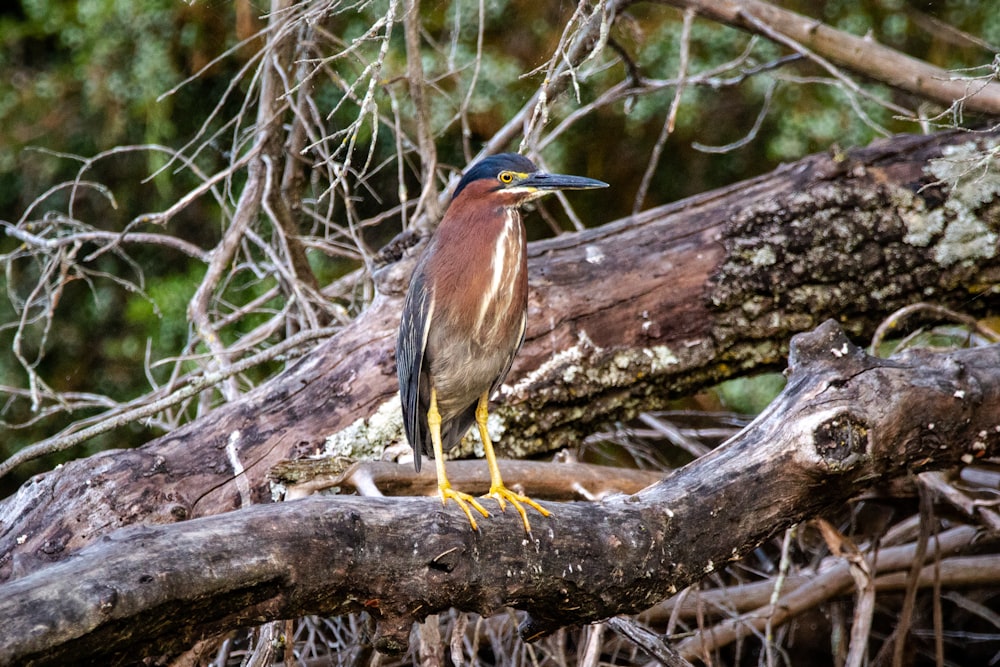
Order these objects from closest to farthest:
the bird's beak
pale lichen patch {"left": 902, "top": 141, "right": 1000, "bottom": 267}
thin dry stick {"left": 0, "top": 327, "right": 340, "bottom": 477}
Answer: the bird's beak, thin dry stick {"left": 0, "top": 327, "right": 340, "bottom": 477}, pale lichen patch {"left": 902, "top": 141, "right": 1000, "bottom": 267}

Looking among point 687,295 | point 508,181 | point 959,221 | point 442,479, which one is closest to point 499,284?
point 508,181

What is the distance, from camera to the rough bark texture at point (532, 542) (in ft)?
4.45

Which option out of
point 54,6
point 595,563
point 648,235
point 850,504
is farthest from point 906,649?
point 54,6

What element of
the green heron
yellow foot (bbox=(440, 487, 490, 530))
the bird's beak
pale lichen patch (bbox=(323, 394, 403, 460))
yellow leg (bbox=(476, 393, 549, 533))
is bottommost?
pale lichen patch (bbox=(323, 394, 403, 460))

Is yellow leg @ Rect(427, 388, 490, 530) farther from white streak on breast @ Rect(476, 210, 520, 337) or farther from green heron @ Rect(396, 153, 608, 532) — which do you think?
white streak on breast @ Rect(476, 210, 520, 337)

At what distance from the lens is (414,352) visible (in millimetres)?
2389

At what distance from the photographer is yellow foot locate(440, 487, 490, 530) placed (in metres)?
1.81

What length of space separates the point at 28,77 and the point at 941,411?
426cm

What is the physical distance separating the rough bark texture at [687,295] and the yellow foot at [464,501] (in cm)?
64

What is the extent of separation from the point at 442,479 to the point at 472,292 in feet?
1.58

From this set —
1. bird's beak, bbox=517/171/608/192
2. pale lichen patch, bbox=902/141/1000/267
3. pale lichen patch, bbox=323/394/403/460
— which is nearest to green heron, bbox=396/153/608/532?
bird's beak, bbox=517/171/608/192

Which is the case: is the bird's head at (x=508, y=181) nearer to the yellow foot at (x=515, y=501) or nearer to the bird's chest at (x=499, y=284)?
the bird's chest at (x=499, y=284)

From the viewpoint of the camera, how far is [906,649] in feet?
10.8

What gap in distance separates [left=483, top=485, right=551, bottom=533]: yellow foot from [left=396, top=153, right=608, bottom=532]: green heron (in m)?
0.10
